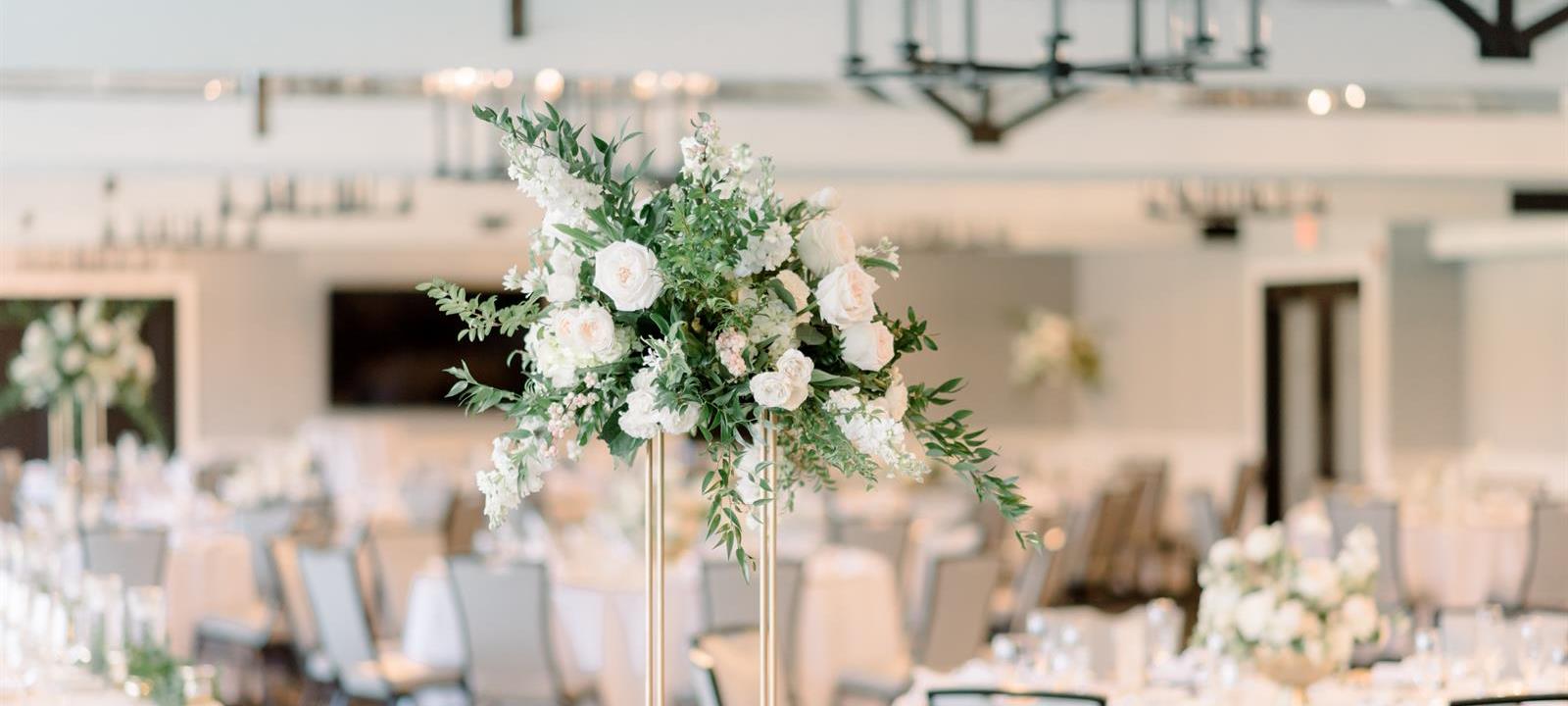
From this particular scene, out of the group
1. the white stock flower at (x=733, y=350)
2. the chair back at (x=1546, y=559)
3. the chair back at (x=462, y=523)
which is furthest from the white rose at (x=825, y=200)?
the chair back at (x=462, y=523)

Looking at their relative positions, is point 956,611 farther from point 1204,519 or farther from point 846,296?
point 846,296

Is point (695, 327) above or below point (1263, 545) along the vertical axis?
above

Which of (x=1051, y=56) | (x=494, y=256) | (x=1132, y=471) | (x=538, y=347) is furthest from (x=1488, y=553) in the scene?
(x=494, y=256)

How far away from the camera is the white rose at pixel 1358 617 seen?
4.74m

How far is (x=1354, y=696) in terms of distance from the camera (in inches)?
200

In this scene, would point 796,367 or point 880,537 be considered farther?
point 880,537

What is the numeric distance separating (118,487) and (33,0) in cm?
802

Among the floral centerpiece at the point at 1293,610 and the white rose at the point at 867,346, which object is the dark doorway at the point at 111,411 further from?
the white rose at the point at 867,346

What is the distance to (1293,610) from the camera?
469cm

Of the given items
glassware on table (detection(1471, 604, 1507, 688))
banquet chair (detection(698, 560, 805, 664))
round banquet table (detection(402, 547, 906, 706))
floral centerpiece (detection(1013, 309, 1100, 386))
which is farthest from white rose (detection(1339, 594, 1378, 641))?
floral centerpiece (detection(1013, 309, 1100, 386))

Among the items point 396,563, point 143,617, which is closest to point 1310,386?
point 396,563

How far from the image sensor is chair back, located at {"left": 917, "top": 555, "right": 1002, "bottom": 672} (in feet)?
24.3

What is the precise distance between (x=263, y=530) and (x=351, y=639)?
9.27 feet

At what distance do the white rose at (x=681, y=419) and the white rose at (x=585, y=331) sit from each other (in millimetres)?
142
